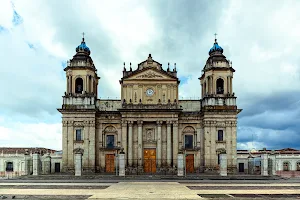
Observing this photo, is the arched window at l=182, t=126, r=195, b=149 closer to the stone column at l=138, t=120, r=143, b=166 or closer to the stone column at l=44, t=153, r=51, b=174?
the stone column at l=138, t=120, r=143, b=166

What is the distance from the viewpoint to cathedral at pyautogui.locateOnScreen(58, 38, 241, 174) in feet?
183

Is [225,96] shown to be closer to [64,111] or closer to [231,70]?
[231,70]

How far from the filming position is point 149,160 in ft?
185

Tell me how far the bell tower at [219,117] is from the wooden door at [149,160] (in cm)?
711

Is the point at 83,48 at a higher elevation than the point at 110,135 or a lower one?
higher

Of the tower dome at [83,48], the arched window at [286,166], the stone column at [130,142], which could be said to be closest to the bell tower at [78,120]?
the tower dome at [83,48]

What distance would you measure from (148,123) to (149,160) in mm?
5215

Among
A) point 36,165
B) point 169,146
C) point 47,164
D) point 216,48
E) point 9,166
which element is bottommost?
point 9,166

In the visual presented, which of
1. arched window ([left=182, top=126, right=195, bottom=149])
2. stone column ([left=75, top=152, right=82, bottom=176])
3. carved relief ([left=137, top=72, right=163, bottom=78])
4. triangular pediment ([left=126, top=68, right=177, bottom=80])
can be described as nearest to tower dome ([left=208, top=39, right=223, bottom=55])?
triangular pediment ([left=126, top=68, right=177, bottom=80])

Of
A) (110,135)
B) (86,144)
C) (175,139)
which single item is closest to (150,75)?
(175,139)

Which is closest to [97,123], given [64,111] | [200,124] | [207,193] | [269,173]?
[64,111]

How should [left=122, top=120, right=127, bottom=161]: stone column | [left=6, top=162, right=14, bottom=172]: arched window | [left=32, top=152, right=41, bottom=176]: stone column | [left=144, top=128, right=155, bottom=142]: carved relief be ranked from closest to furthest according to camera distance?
[left=32, top=152, right=41, bottom=176]: stone column < [left=122, top=120, right=127, bottom=161]: stone column < [left=144, top=128, right=155, bottom=142]: carved relief < [left=6, top=162, right=14, bottom=172]: arched window

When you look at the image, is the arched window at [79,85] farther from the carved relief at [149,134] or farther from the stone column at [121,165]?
the stone column at [121,165]

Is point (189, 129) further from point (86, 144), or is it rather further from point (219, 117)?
point (86, 144)
